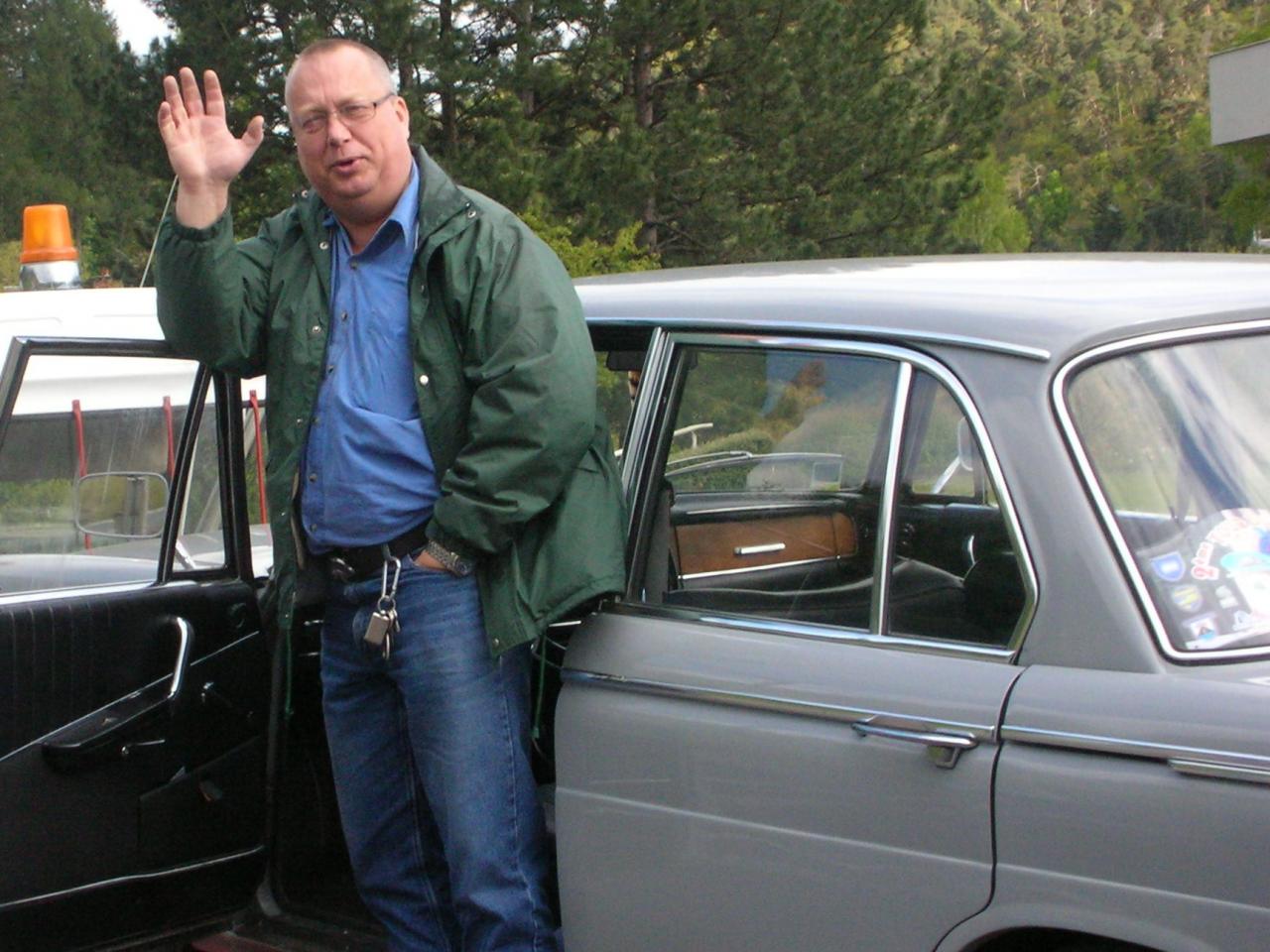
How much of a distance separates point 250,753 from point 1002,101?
2281cm

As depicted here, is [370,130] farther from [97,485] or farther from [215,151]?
[97,485]

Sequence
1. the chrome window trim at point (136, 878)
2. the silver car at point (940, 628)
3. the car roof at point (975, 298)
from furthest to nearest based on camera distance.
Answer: the chrome window trim at point (136, 878)
the car roof at point (975, 298)
the silver car at point (940, 628)

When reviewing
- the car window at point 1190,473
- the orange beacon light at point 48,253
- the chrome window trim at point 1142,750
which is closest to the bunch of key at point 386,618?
the chrome window trim at point 1142,750

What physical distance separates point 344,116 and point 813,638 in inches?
52.1

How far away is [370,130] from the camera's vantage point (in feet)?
10.1

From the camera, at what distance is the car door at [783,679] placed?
244 centimetres

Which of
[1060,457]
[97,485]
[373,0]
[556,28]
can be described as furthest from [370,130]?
[556,28]

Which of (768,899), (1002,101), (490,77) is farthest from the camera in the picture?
(1002,101)

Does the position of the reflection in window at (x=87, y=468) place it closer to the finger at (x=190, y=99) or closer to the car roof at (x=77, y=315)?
the car roof at (x=77, y=315)

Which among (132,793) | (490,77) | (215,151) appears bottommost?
(132,793)

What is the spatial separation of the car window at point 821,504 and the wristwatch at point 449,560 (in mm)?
336

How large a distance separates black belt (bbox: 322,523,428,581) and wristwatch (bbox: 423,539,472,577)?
0.16ft

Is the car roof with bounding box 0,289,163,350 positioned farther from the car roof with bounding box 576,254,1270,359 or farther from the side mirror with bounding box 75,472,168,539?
the car roof with bounding box 576,254,1270,359

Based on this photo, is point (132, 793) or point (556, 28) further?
point (556, 28)
